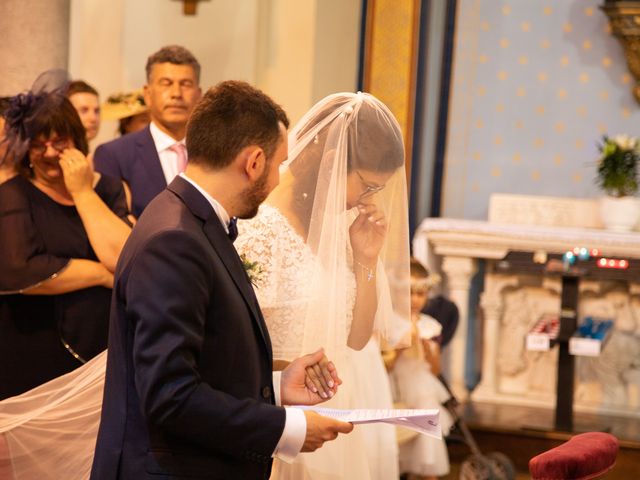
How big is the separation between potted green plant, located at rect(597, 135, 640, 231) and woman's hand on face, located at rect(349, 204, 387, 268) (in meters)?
4.85

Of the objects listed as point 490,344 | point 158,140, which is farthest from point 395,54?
point 158,140

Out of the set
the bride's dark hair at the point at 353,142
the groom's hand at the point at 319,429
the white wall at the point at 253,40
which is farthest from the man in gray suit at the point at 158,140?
the white wall at the point at 253,40

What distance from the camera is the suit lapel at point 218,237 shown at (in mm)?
2316

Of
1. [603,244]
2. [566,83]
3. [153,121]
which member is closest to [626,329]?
[603,244]

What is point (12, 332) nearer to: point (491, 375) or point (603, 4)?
point (491, 375)

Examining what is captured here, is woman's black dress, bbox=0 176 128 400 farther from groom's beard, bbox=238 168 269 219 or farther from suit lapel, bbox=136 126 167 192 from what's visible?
groom's beard, bbox=238 168 269 219

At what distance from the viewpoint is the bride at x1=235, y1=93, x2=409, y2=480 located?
318 centimetres

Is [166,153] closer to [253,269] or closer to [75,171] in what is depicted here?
[75,171]

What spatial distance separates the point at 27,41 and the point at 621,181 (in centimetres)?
444

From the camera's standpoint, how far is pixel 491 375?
7.94 meters

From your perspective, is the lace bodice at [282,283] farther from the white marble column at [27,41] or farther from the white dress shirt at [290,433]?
the white marble column at [27,41]

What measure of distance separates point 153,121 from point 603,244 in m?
3.97

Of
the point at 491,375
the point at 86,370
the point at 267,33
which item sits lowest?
the point at 491,375

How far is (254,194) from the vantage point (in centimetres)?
237
